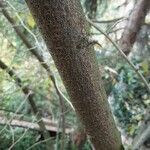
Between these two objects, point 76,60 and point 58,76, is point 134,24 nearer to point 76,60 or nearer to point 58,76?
point 58,76

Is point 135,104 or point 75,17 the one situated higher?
point 135,104

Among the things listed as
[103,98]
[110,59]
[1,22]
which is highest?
[1,22]

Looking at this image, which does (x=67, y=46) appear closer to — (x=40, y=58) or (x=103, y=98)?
(x=103, y=98)

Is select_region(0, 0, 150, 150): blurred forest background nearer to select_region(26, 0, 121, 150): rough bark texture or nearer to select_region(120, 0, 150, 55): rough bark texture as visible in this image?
select_region(120, 0, 150, 55): rough bark texture

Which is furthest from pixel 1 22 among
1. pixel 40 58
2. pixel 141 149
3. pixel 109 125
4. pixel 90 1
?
pixel 109 125

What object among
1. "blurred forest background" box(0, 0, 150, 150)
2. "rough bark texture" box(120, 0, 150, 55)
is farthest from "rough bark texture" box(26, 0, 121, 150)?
"rough bark texture" box(120, 0, 150, 55)

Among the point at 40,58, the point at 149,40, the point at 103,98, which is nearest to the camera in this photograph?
the point at 103,98

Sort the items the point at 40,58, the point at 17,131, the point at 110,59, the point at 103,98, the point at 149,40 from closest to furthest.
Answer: the point at 103,98
the point at 40,58
the point at 110,59
the point at 149,40
the point at 17,131

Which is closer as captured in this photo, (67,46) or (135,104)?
(67,46)
